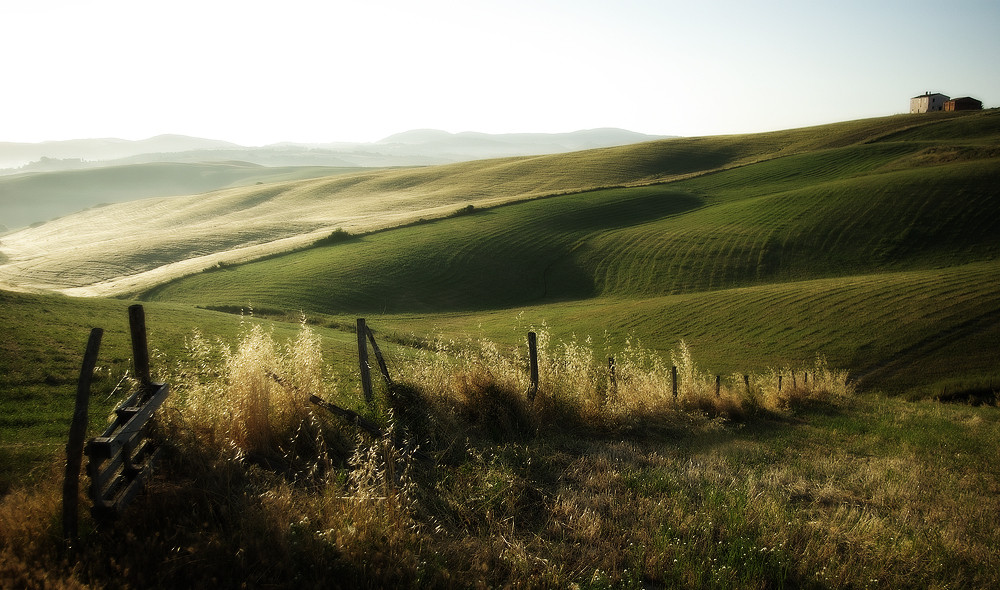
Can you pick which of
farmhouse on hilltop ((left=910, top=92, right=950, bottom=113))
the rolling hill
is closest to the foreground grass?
the rolling hill

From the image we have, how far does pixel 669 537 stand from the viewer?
5.48 metres

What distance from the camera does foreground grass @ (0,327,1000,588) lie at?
4.42 meters

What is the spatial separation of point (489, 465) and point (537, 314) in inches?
1091

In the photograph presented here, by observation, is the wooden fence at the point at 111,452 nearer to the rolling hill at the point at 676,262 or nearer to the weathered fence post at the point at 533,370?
the weathered fence post at the point at 533,370

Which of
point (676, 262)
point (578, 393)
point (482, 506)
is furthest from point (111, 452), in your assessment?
point (676, 262)

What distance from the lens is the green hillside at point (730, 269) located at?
25.9 m

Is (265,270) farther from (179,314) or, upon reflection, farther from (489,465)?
(489,465)

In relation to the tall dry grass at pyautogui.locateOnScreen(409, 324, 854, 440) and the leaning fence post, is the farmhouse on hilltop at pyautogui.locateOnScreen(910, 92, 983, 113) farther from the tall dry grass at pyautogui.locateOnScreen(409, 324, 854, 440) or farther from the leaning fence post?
the leaning fence post

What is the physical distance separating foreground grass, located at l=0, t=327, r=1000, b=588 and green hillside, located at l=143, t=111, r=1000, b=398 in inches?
700

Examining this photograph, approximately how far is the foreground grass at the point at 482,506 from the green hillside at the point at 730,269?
17.8m

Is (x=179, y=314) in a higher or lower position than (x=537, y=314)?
higher

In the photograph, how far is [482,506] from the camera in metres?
5.77

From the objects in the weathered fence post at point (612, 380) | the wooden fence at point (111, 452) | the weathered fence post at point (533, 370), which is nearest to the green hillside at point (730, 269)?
the weathered fence post at point (612, 380)

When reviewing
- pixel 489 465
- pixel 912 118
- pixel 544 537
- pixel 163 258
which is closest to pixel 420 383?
pixel 489 465
